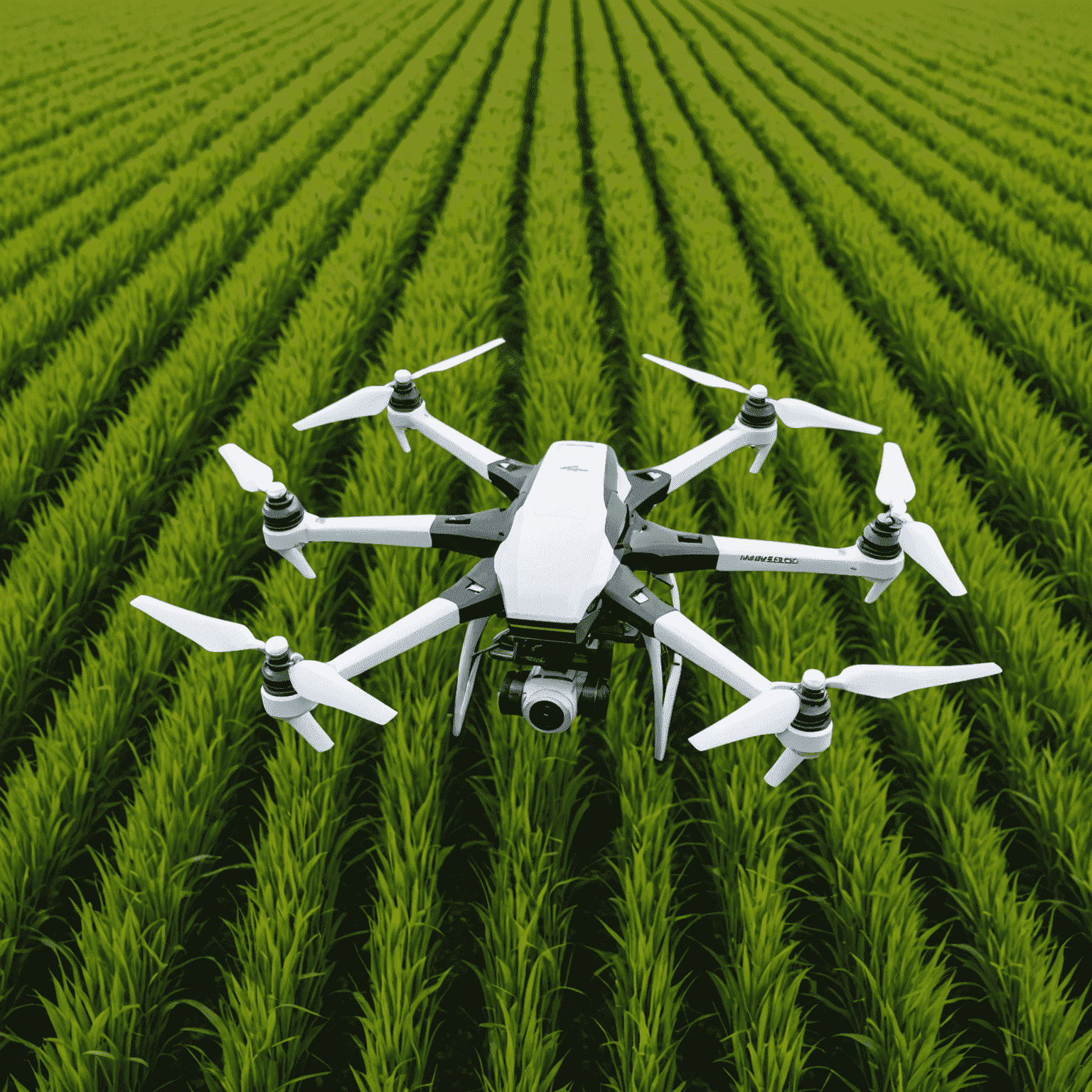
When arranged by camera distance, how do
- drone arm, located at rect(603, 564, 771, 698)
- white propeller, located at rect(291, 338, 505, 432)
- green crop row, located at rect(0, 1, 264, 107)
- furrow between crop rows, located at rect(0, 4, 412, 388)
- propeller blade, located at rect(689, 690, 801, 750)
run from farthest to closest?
green crop row, located at rect(0, 1, 264, 107), furrow between crop rows, located at rect(0, 4, 412, 388), white propeller, located at rect(291, 338, 505, 432), drone arm, located at rect(603, 564, 771, 698), propeller blade, located at rect(689, 690, 801, 750)

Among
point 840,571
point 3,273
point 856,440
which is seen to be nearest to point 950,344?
point 856,440

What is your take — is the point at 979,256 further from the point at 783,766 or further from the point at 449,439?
the point at 783,766

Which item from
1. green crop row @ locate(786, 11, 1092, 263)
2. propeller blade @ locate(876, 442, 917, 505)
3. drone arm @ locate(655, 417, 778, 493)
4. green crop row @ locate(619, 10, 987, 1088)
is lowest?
green crop row @ locate(619, 10, 987, 1088)

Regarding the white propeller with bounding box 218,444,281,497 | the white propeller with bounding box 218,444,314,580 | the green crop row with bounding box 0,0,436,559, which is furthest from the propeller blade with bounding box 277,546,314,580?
the green crop row with bounding box 0,0,436,559

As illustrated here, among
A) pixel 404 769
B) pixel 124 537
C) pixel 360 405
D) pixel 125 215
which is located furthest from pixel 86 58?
pixel 404 769

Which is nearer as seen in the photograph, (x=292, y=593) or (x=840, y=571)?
(x=840, y=571)

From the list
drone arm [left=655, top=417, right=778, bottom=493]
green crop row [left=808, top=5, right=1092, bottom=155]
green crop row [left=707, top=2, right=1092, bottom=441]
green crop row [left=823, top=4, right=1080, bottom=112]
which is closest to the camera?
drone arm [left=655, top=417, right=778, bottom=493]

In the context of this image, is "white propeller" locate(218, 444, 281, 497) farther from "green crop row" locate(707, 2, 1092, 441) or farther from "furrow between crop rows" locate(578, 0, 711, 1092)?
"green crop row" locate(707, 2, 1092, 441)

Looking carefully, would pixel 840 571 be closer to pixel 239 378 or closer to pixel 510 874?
pixel 510 874

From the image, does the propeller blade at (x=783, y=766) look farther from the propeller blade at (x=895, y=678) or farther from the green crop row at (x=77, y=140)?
the green crop row at (x=77, y=140)
